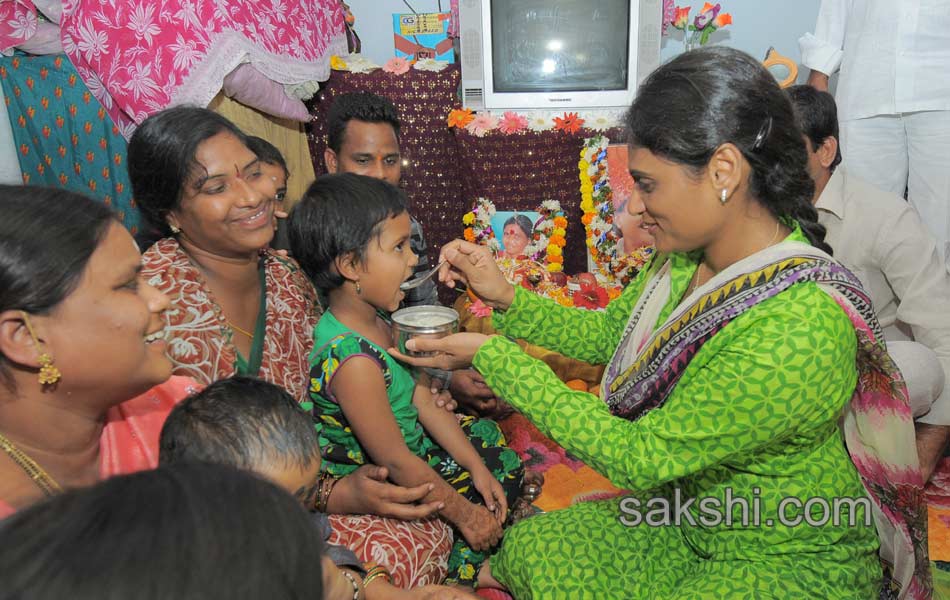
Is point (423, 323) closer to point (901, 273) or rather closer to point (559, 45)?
point (901, 273)

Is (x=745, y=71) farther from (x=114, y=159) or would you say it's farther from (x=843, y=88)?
(x=114, y=159)

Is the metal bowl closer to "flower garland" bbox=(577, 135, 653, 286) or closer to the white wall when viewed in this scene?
"flower garland" bbox=(577, 135, 653, 286)

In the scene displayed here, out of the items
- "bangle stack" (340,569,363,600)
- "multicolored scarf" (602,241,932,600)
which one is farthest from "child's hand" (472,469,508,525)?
"bangle stack" (340,569,363,600)

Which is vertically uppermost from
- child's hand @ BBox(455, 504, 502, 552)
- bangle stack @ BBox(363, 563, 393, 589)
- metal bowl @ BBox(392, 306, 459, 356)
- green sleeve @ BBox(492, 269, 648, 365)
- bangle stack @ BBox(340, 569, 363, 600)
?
metal bowl @ BBox(392, 306, 459, 356)

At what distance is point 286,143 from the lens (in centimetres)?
402

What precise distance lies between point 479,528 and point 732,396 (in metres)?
0.98

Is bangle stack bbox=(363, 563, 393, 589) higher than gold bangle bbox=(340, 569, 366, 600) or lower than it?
lower

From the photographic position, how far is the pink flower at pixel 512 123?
4176 mm

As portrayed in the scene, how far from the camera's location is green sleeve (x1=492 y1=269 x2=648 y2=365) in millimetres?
2123

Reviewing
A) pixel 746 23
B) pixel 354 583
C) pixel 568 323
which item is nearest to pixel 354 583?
pixel 354 583

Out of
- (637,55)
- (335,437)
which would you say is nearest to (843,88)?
(637,55)

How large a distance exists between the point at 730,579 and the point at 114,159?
354cm

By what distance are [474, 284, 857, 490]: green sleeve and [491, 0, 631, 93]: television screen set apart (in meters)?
3.08

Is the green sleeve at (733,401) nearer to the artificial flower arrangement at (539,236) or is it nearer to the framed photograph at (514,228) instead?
→ the artificial flower arrangement at (539,236)
